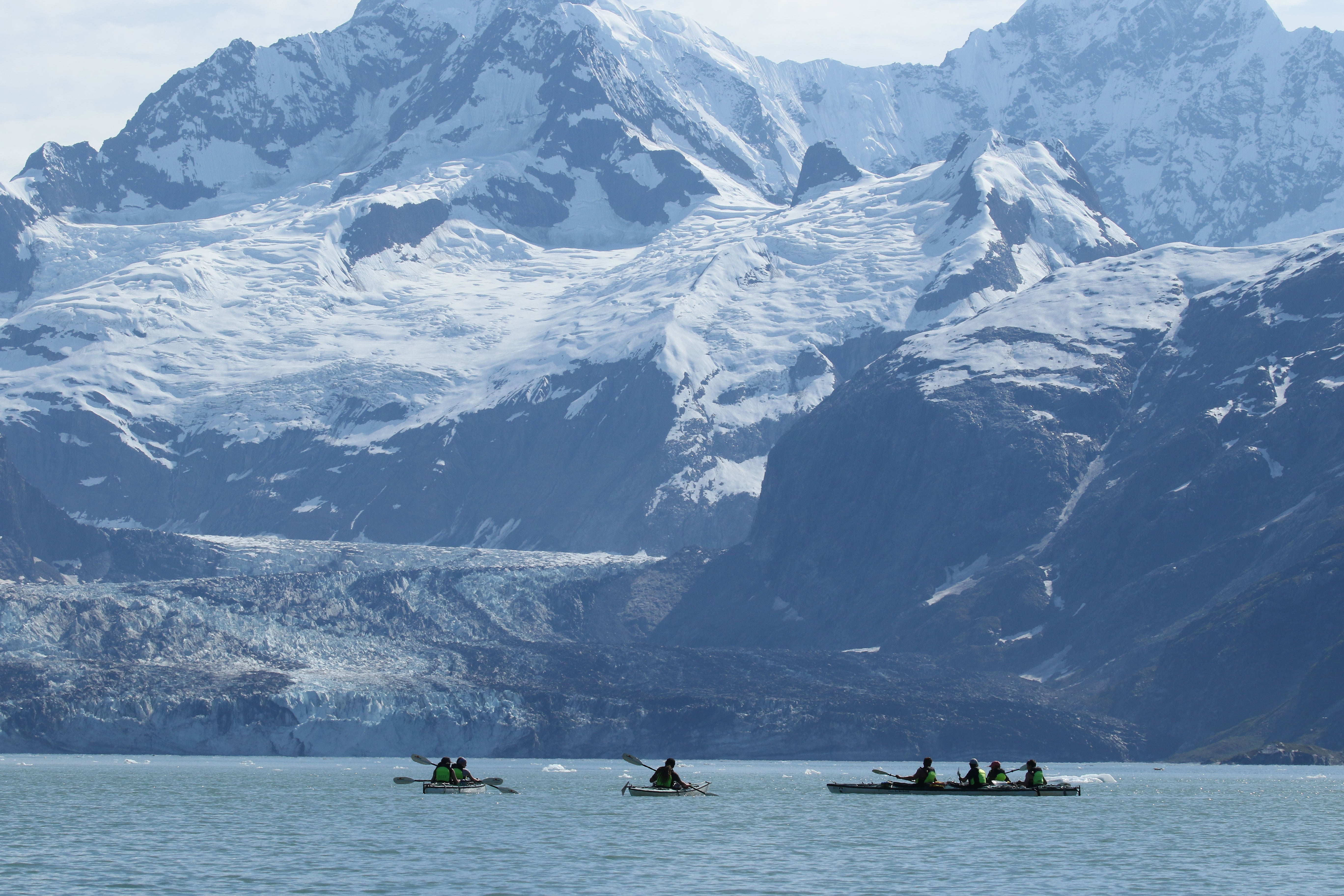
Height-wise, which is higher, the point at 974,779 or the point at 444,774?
the point at 974,779

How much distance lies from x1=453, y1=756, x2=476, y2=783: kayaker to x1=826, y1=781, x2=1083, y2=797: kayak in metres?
32.6

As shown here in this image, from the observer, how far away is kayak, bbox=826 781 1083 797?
171250 mm

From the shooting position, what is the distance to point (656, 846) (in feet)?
460

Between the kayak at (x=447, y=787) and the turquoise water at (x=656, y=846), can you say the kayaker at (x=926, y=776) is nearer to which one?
the turquoise water at (x=656, y=846)

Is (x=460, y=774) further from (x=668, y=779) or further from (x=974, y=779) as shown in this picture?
(x=974, y=779)

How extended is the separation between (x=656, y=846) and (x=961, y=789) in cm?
4027

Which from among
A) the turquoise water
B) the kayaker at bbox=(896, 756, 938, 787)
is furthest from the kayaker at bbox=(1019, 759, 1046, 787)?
the kayaker at bbox=(896, 756, 938, 787)

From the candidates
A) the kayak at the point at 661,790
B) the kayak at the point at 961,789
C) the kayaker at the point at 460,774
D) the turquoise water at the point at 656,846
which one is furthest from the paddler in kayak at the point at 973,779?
the kayaker at the point at 460,774

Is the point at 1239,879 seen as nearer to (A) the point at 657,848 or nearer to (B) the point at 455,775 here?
(A) the point at 657,848

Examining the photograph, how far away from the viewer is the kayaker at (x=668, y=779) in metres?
175

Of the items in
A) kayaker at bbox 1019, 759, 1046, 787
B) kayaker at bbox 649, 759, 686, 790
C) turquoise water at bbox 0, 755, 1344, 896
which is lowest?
turquoise water at bbox 0, 755, 1344, 896

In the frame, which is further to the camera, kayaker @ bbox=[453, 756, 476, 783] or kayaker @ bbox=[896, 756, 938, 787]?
kayaker @ bbox=[453, 756, 476, 783]

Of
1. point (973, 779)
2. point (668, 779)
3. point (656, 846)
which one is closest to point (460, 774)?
point (668, 779)

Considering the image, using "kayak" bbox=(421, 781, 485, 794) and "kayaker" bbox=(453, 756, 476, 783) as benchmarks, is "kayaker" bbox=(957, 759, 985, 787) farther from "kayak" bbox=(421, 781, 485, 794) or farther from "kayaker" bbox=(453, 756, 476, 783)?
"kayak" bbox=(421, 781, 485, 794)
